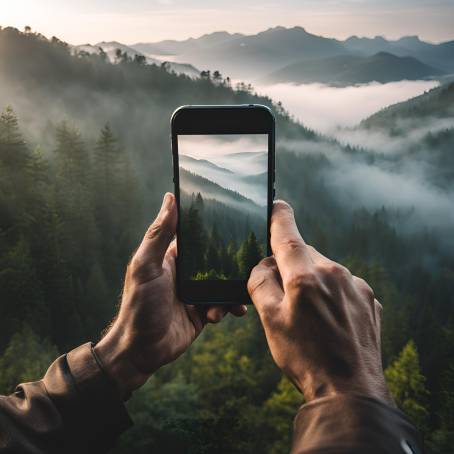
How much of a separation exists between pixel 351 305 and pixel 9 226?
1475 inches

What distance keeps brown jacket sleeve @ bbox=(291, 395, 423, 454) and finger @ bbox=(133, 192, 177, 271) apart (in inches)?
50.7

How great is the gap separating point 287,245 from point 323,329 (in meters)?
0.47

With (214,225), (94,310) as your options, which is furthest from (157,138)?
(214,225)

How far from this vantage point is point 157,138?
3947 inches

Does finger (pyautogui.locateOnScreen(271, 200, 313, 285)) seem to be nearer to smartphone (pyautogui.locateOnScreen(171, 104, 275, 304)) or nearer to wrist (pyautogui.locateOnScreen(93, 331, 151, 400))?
smartphone (pyautogui.locateOnScreen(171, 104, 275, 304))

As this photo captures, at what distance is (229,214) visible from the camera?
325 centimetres

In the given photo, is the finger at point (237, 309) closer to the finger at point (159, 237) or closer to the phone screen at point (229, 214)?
the phone screen at point (229, 214)

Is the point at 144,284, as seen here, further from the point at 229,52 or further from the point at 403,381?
the point at 229,52

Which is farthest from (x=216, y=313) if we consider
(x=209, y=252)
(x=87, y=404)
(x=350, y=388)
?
(x=350, y=388)

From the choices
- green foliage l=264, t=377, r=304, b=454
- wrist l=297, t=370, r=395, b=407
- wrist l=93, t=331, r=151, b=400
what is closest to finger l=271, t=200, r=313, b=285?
wrist l=297, t=370, r=395, b=407

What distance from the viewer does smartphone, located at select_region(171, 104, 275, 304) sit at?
2.61 meters

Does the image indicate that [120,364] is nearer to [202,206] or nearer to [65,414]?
[65,414]

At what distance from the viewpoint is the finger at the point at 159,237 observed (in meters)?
2.47

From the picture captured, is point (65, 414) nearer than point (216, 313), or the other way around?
point (65, 414)
